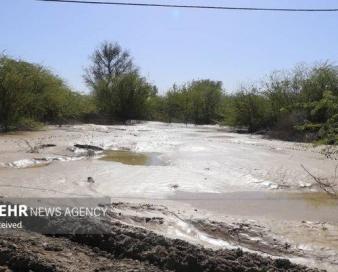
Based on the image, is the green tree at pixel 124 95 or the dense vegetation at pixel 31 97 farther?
the green tree at pixel 124 95

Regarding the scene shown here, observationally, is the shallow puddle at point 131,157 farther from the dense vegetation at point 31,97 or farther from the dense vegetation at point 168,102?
the dense vegetation at point 31,97

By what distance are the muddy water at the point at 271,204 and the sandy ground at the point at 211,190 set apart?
0.06ft

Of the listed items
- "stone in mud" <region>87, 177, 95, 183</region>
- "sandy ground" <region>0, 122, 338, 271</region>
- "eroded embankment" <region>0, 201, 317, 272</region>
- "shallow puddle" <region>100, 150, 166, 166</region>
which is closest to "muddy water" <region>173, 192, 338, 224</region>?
"sandy ground" <region>0, 122, 338, 271</region>

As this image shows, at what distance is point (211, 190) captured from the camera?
1043 centimetres

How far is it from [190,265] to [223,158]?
386 inches

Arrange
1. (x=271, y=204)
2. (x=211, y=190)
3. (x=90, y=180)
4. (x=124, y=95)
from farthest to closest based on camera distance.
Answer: (x=124, y=95) → (x=90, y=180) → (x=211, y=190) → (x=271, y=204)

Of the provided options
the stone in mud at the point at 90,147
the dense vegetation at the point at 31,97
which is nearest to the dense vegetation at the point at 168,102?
the dense vegetation at the point at 31,97

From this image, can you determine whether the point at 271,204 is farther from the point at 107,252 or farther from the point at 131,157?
the point at 131,157

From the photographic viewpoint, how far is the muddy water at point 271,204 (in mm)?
8555

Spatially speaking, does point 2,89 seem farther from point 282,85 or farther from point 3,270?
point 3,270

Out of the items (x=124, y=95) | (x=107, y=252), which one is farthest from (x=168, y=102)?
(x=107, y=252)

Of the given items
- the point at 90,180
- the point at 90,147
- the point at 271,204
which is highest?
the point at 90,147

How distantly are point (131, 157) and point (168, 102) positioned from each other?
30981 mm

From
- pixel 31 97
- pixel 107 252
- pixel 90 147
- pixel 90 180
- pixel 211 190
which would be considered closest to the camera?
pixel 107 252
